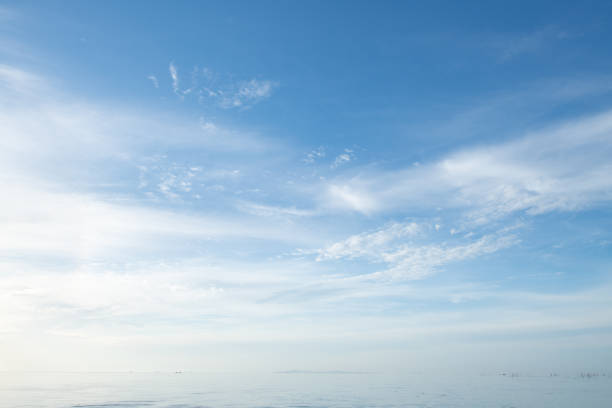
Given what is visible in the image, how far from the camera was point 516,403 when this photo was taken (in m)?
87.4

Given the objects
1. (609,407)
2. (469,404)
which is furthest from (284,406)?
(609,407)

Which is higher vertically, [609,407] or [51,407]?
[51,407]

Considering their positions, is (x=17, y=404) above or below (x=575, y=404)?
above

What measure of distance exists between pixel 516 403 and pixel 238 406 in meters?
55.7

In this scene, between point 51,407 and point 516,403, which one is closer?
point 51,407

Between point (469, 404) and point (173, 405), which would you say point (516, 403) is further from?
point (173, 405)

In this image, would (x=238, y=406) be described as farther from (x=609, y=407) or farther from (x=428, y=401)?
(x=609, y=407)

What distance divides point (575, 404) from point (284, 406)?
195ft

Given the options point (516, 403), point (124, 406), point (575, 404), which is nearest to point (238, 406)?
point (124, 406)

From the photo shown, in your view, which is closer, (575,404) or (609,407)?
(609,407)

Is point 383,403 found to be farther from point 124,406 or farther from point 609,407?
point 124,406

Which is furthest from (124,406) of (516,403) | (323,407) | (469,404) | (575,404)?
(575,404)

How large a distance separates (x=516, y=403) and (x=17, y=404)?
101 meters

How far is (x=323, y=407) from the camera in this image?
264ft
